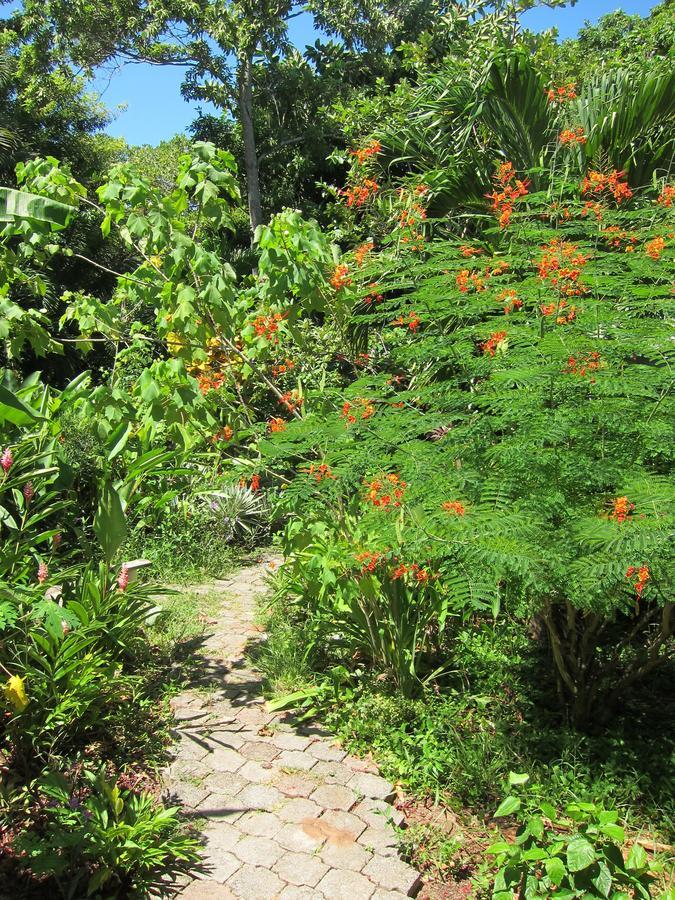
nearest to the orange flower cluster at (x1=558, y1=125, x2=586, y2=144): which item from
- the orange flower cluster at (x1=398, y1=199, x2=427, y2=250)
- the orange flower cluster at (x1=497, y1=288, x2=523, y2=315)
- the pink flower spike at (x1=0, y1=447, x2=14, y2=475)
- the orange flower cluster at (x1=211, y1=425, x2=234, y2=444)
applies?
the orange flower cluster at (x1=398, y1=199, x2=427, y2=250)

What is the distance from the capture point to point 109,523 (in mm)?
4199

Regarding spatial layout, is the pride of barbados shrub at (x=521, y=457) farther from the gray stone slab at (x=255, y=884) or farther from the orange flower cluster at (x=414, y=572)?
the gray stone slab at (x=255, y=884)

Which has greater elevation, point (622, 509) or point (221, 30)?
point (221, 30)

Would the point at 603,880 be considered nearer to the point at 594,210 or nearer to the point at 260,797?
the point at 260,797

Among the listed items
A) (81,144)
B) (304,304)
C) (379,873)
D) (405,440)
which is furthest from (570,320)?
(81,144)

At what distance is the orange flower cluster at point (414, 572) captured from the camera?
351 centimetres

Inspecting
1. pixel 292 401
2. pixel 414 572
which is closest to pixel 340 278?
pixel 292 401

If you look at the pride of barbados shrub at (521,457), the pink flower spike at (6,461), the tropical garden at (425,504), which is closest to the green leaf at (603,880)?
the tropical garden at (425,504)

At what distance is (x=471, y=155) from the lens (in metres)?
5.52

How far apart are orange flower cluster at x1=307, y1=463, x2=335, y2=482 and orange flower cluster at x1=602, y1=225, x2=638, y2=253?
1.90 metres

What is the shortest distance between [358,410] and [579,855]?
2198 millimetres

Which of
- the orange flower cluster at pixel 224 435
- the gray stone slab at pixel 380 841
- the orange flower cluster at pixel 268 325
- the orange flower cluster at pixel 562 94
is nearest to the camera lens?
the gray stone slab at pixel 380 841

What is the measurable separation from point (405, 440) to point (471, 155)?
3183mm

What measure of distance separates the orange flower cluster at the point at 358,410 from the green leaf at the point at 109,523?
4.84ft
